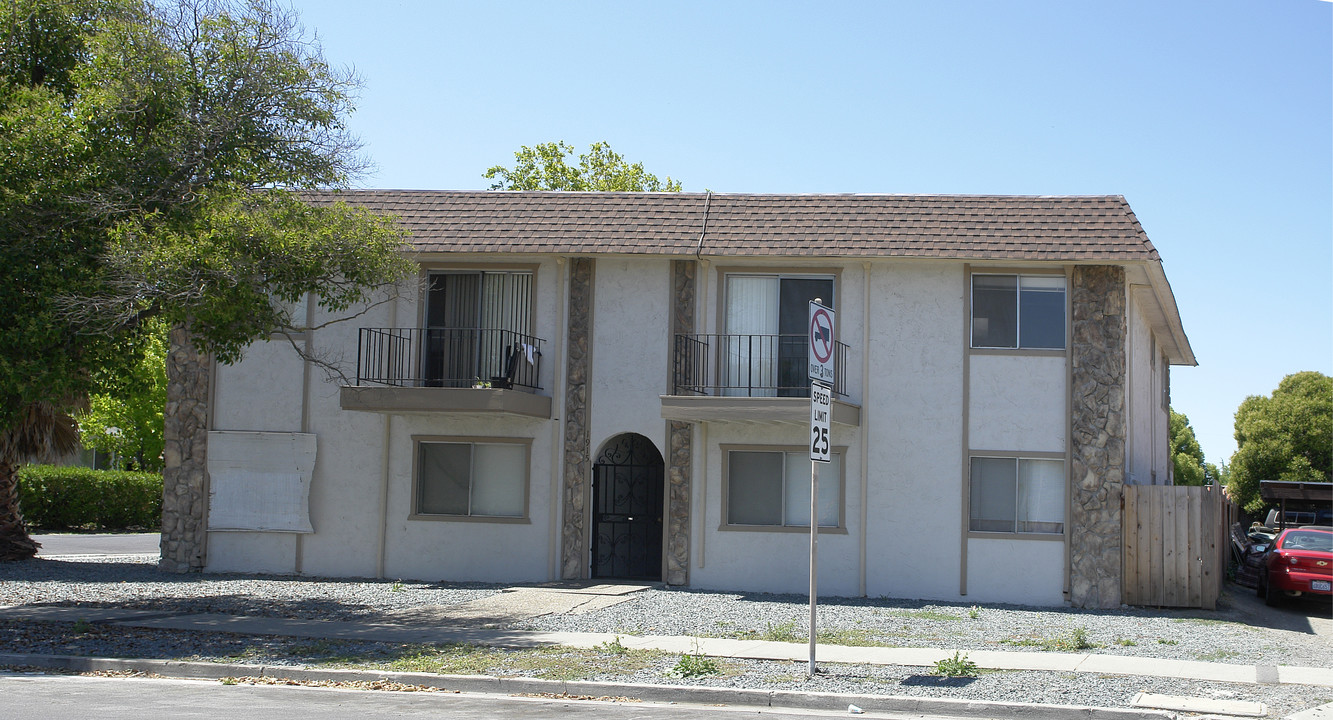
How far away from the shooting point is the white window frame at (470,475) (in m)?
18.3

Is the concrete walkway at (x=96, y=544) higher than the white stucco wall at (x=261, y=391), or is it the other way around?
the white stucco wall at (x=261, y=391)

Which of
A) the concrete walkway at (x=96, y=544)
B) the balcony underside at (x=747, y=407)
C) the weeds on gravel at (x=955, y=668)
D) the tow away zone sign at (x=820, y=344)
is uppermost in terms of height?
the tow away zone sign at (x=820, y=344)

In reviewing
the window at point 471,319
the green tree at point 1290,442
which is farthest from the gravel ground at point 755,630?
the green tree at point 1290,442

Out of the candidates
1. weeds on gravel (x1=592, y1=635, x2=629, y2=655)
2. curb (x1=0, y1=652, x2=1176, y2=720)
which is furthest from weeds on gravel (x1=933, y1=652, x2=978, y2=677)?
weeds on gravel (x1=592, y1=635, x2=629, y2=655)

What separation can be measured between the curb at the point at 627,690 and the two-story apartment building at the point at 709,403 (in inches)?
275

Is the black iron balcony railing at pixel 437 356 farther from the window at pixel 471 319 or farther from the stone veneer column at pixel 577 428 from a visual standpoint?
the stone veneer column at pixel 577 428

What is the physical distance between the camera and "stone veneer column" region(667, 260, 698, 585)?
17.7 meters

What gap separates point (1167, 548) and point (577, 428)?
29.8ft

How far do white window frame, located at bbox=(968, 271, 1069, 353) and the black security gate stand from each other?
17.8 feet

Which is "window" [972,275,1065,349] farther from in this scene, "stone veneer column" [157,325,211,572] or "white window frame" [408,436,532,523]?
"stone veneer column" [157,325,211,572]

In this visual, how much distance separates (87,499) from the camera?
32.4m

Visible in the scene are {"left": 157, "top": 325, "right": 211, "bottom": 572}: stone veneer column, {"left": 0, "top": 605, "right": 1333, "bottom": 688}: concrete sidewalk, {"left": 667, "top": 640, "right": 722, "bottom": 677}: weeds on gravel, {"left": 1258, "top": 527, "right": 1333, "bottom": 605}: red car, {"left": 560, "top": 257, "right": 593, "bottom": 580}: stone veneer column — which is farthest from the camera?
{"left": 157, "top": 325, "right": 211, "bottom": 572}: stone veneer column

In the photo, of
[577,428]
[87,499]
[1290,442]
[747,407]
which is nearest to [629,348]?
[577,428]

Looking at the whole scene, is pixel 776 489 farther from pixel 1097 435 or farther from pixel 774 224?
pixel 1097 435
